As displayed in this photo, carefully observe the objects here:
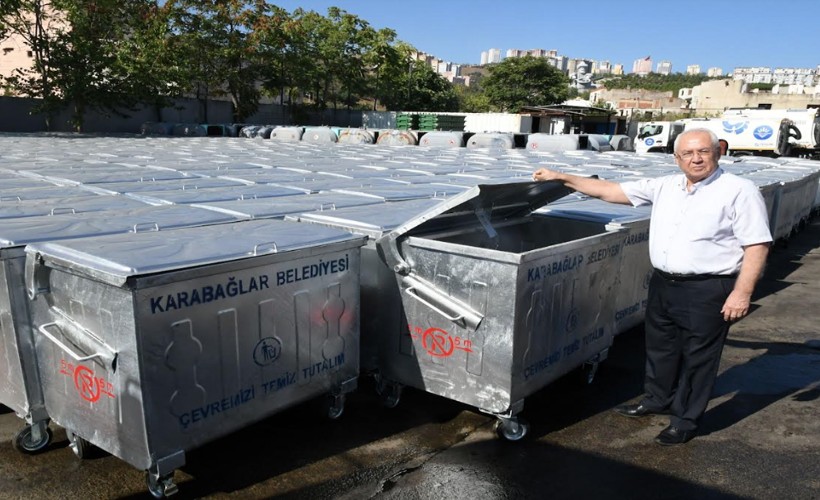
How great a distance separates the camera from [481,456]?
366 cm

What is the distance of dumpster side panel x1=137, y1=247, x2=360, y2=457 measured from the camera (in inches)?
111

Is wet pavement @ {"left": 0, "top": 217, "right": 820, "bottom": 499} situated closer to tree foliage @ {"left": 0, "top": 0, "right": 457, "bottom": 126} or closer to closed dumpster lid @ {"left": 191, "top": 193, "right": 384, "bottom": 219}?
closed dumpster lid @ {"left": 191, "top": 193, "right": 384, "bottom": 219}

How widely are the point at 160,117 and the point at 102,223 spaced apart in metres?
32.8

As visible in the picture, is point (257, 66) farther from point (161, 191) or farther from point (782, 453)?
point (782, 453)

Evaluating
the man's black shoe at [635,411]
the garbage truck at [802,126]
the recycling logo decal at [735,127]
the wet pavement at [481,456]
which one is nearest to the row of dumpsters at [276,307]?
the wet pavement at [481,456]

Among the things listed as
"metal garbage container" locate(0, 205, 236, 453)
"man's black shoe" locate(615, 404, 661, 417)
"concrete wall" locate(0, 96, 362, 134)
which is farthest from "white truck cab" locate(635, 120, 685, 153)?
"metal garbage container" locate(0, 205, 236, 453)

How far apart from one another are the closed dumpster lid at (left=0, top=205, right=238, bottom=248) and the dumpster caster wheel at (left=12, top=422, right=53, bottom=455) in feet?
3.50

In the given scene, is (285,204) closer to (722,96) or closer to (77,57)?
(77,57)

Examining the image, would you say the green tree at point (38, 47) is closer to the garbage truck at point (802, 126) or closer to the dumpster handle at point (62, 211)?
the dumpster handle at point (62, 211)

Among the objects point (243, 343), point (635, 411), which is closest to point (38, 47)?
point (243, 343)

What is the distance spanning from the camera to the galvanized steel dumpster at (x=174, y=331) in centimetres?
276

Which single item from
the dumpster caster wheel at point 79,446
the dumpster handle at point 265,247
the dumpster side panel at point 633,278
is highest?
the dumpster handle at point 265,247

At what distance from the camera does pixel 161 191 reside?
20.5ft

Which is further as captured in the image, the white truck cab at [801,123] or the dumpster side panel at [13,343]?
the white truck cab at [801,123]
